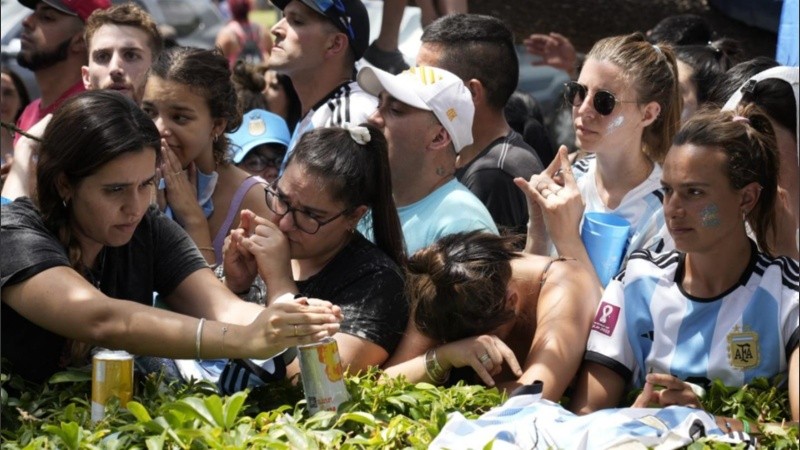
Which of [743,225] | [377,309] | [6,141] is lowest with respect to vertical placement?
[6,141]

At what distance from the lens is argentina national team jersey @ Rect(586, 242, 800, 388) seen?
146 inches

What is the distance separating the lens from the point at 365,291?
412 cm

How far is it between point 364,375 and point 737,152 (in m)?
1.28

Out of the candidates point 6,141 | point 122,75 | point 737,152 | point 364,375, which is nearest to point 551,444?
point 364,375

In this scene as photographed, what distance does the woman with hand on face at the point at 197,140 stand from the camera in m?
4.93

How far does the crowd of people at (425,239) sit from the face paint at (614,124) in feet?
0.06

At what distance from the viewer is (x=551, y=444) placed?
3293mm

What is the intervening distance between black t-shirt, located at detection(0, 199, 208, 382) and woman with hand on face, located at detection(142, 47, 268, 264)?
774 millimetres

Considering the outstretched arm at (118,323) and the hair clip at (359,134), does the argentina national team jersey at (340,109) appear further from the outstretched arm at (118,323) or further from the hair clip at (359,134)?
the outstretched arm at (118,323)

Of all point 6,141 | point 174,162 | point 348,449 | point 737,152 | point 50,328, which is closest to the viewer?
point 348,449

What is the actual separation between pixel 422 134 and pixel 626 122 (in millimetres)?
753

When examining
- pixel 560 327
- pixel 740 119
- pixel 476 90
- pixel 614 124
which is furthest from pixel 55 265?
pixel 476 90

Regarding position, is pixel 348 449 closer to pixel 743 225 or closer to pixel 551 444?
pixel 551 444

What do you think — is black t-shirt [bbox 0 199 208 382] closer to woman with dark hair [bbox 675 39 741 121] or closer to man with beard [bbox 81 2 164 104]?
man with beard [bbox 81 2 164 104]
